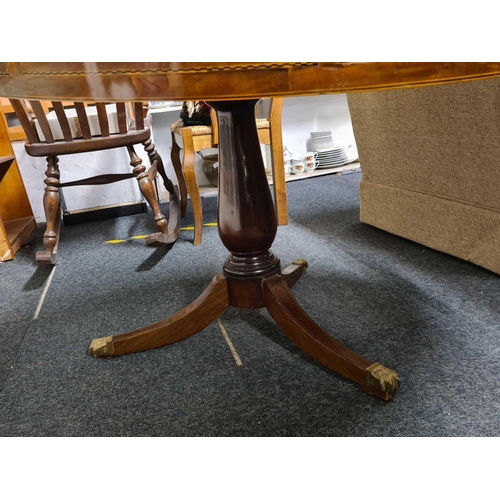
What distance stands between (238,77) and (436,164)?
1107 mm

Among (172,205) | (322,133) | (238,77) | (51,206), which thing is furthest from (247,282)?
(322,133)

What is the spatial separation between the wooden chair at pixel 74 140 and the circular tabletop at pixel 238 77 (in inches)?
42.6

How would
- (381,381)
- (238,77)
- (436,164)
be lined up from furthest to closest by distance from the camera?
(436,164) → (381,381) → (238,77)

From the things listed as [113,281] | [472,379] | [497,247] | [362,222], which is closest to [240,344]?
[472,379]

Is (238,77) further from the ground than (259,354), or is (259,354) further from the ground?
(238,77)

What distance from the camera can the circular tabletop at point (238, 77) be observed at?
55 cm

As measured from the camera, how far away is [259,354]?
3.46ft

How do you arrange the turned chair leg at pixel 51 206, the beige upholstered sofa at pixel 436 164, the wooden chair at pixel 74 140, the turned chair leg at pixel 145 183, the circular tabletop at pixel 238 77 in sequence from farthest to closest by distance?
the turned chair leg at pixel 145 183 → the turned chair leg at pixel 51 206 → the wooden chair at pixel 74 140 → the beige upholstered sofa at pixel 436 164 → the circular tabletop at pixel 238 77

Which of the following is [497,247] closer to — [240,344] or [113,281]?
[240,344]

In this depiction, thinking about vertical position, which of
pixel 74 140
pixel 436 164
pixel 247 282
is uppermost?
pixel 74 140

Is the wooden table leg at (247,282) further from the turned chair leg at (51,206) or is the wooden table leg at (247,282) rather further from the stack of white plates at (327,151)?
the stack of white plates at (327,151)

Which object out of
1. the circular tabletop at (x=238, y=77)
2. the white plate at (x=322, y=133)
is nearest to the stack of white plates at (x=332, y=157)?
the white plate at (x=322, y=133)

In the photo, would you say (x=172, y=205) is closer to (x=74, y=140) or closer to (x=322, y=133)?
(x=74, y=140)

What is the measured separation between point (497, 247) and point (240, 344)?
2.63ft
